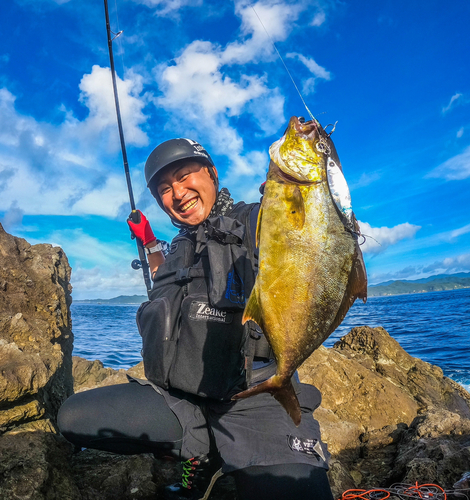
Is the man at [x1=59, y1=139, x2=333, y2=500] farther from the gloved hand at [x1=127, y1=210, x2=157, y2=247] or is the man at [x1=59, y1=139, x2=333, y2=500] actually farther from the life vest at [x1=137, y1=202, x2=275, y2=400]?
the gloved hand at [x1=127, y1=210, x2=157, y2=247]

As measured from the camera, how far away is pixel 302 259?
1.65m

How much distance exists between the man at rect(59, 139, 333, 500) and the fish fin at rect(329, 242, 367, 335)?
2.74 ft

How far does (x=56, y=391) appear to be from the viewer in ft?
11.4

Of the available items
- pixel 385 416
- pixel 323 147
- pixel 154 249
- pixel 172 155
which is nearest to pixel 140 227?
pixel 154 249

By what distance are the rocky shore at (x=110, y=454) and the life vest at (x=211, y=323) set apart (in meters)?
0.88

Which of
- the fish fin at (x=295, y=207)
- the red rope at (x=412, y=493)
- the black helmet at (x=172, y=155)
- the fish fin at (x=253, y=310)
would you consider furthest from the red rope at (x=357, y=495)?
the black helmet at (x=172, y=155)

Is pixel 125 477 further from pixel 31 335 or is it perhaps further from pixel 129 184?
pixel 129 184

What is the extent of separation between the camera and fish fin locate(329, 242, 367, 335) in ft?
5.56

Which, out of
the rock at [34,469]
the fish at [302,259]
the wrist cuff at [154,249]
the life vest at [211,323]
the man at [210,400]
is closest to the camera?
the fish at [302,259]

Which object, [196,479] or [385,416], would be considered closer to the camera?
[196,479]

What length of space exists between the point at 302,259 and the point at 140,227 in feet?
12.2

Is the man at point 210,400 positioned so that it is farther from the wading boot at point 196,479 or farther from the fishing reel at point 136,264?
the fishing reel at point 136,264

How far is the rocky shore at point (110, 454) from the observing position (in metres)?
2.38

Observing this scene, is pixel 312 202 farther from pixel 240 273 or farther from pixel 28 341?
pixel 28 341
